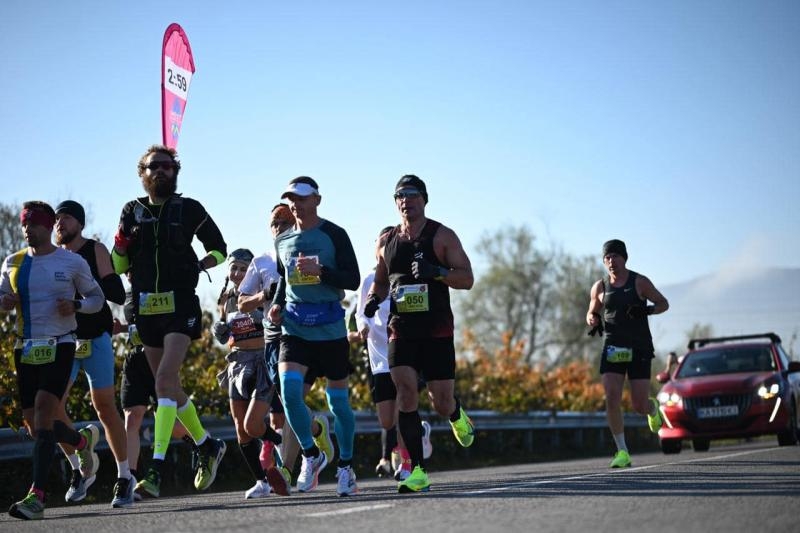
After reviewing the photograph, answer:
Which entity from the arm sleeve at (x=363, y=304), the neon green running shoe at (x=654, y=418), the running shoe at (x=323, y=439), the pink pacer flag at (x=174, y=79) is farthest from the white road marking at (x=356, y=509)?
the neon green running shoe at (x=654, y=418)

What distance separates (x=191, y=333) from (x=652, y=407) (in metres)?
7.14

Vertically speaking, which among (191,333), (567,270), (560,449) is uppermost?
(567,270)

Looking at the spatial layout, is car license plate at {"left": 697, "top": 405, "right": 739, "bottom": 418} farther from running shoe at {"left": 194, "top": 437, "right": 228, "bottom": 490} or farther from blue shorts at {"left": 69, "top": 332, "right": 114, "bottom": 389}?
blue shorts at {"left": 69, "top": 332, "right": 114, "bottom": 389}

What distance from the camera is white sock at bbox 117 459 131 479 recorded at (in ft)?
35.9

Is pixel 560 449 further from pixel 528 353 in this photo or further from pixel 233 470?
pixel 528 353

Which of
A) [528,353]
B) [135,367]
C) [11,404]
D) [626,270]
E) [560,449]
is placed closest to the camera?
[135,367]

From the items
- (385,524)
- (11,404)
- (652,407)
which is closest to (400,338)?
(385,524)

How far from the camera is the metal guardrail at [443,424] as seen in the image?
42.0ft

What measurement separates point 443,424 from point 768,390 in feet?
16.6

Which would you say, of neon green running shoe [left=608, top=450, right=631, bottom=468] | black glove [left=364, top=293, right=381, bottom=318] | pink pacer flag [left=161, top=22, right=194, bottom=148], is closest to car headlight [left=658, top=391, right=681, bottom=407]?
neon green running shoe [left=608, top=450, right=631, bottom=468]

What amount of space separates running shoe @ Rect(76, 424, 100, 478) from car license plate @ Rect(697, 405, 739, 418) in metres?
11.6

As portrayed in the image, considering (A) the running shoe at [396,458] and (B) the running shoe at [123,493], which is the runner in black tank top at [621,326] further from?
(B) the running shoe at [123,493]

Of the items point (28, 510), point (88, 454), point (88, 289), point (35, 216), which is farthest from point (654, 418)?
point (28, 510)

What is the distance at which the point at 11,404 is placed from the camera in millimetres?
13961
